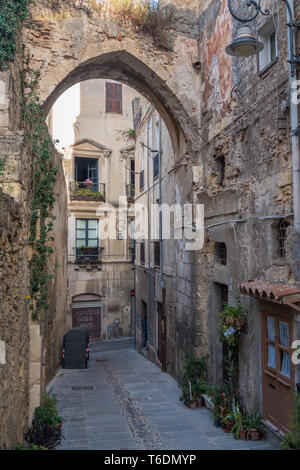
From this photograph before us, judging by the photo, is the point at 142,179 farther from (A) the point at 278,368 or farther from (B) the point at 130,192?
(A) the point at 278,368

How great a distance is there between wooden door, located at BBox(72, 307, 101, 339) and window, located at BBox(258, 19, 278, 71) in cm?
1735

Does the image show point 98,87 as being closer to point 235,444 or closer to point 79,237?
point 79,237

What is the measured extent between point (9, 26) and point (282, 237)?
5.71 meters

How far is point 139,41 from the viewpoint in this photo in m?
9.68

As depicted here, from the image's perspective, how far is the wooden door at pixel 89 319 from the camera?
71.4ft

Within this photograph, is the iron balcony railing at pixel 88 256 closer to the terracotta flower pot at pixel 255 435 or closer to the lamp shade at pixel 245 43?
the terracotta flower pot at pixel 255 435

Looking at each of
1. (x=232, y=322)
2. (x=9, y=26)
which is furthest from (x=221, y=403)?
(x=9, y=26)

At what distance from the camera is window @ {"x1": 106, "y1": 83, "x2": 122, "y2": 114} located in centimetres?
2305

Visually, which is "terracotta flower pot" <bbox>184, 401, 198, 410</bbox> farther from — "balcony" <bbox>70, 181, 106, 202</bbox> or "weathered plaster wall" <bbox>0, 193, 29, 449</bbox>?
"balcony" <bbox>70, 181, 106, 202</bbox>

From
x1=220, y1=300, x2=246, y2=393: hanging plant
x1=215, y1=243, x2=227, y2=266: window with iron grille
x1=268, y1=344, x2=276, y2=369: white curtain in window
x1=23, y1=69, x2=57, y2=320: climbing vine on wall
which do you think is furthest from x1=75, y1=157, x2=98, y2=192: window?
x1=268, y1=344, x2=276, y2=369: white curtain in window

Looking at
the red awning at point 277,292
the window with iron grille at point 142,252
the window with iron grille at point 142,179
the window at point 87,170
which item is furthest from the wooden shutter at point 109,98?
the red awning at point 277,292

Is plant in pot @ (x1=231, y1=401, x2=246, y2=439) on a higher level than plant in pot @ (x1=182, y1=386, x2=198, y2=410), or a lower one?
higher

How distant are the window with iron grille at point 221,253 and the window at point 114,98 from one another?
16.0m
